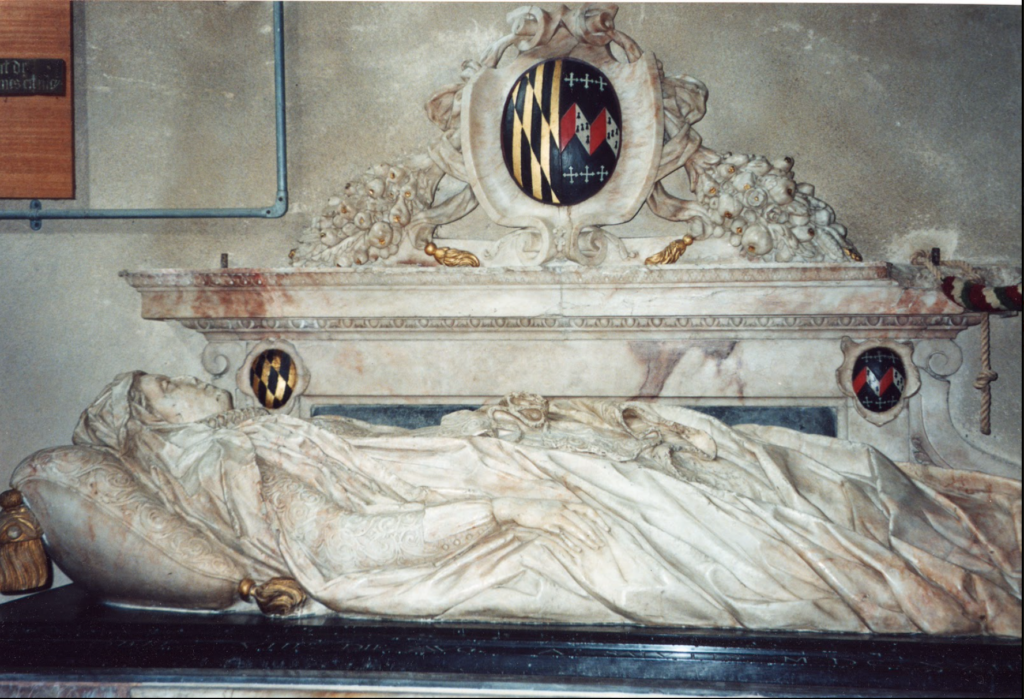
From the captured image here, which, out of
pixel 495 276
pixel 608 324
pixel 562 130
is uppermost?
pixel 562 130

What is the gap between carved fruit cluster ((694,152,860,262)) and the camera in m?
3.45

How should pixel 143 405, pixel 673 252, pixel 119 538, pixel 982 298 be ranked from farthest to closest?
pixel 673 252 → pixel 143 405 → pixel 982 298 → pixel 119 538

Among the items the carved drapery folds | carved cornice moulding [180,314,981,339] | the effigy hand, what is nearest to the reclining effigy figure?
the effigy hand

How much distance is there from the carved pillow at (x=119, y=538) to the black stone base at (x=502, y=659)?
0.13 m

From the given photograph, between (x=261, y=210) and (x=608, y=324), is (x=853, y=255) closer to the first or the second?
(x=608, y=324)

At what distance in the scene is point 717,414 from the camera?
354 centimetres

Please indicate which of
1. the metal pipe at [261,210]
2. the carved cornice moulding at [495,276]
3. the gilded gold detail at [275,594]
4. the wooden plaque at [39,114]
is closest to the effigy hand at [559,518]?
the gilded gold detail at [275,594]

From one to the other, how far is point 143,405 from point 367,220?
109 centimetres

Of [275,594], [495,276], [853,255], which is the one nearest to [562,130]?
[495,276]

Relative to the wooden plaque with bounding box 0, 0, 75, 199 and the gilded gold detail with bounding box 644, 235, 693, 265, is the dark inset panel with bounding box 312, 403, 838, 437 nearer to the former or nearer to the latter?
the gilded gold detail with bounding box 644, 235, 693, 265

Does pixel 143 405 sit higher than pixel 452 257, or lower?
lower

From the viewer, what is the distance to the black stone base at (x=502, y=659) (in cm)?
231

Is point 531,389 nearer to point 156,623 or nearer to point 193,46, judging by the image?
point 156,623

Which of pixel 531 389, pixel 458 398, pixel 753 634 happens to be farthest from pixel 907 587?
pixel 458 398
